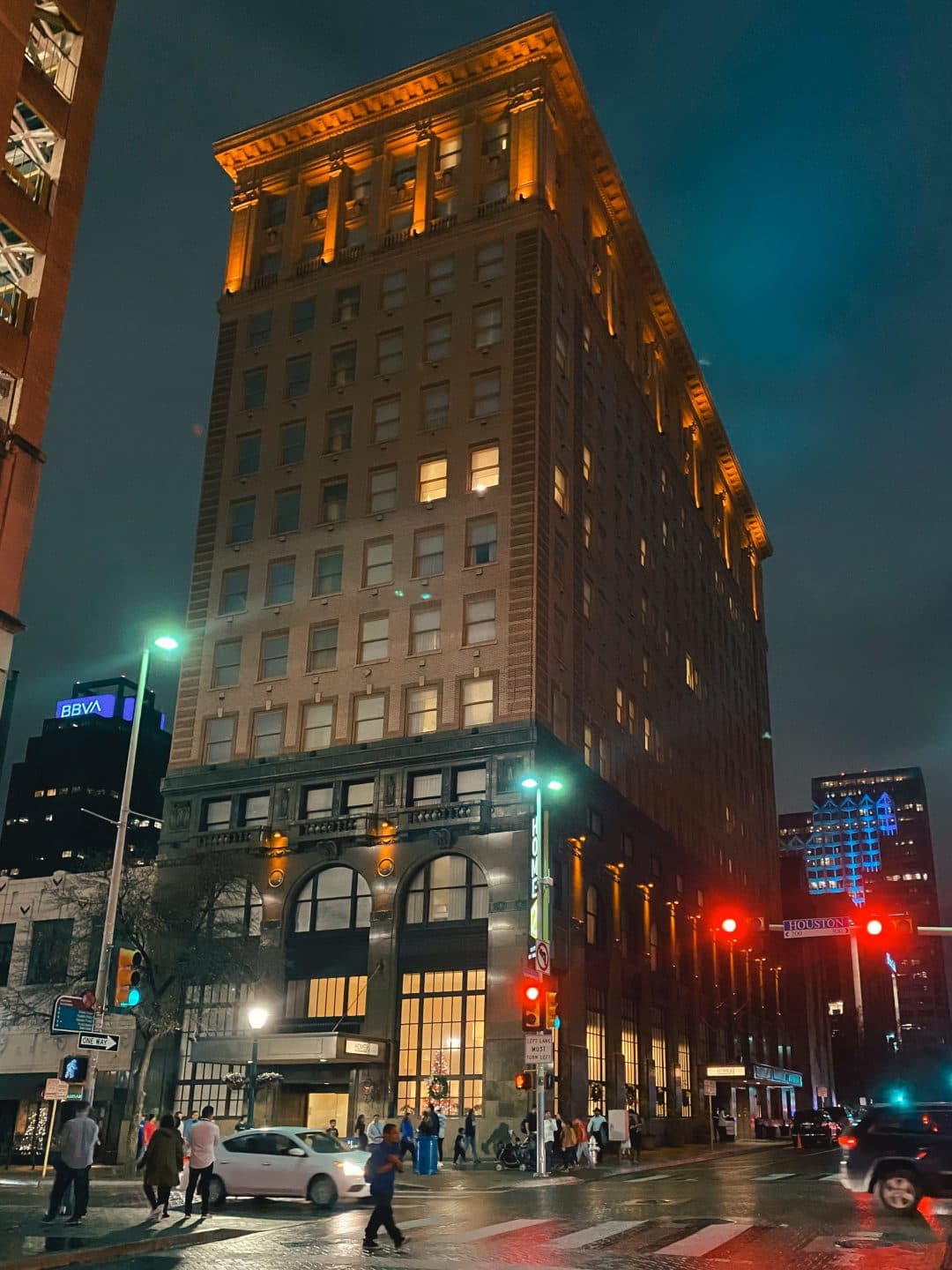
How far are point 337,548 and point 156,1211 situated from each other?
39422 mm

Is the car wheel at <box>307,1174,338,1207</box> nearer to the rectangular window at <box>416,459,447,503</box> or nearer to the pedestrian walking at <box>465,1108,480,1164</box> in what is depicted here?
the pedestrian walking at <box>465,1108,480,1164</box>

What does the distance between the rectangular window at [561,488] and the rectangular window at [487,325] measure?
7.15m

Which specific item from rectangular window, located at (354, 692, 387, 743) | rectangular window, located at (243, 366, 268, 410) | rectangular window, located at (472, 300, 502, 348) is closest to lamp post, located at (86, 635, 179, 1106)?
rectangular window, located at (354, 692, 387, 743)

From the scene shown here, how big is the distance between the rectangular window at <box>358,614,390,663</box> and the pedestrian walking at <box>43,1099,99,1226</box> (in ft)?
116

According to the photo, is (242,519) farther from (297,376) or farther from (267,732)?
(267,732)

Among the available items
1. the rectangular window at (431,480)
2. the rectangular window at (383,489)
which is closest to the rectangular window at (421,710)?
the rectangular window at (431,480)

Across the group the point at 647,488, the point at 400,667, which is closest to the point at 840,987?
the point at 647,488

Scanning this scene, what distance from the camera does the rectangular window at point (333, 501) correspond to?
5891cm

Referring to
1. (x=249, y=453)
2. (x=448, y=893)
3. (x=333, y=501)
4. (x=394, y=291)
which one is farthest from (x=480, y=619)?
(x=394, y=291)

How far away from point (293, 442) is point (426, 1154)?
124ft

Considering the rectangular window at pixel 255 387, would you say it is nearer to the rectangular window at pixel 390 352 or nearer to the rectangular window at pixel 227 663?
the rectangular window at pixel 390 352

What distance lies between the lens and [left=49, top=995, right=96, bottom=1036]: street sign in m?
23.8

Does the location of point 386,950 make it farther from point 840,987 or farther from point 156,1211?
point 840,987

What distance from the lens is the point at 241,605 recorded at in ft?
195
